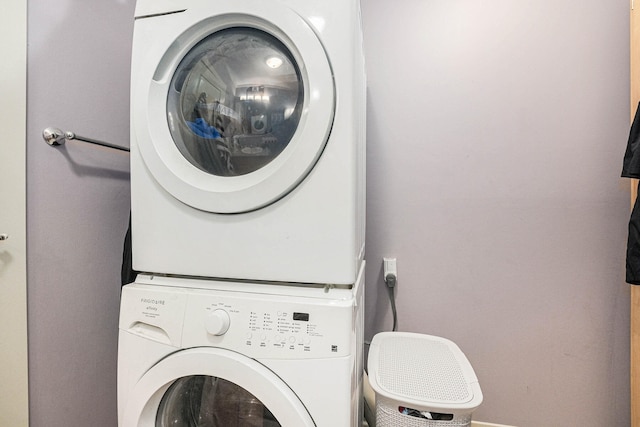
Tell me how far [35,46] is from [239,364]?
1112 mm

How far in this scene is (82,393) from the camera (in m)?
1.04

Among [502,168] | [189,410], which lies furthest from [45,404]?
[502,168]

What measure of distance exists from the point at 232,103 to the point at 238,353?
0.63 m

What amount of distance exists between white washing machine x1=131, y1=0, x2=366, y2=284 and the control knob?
109 mm

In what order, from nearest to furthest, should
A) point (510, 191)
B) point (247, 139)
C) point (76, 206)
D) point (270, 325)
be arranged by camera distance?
point (270, 325) → point (247, 139) → point (76, 206) → point (510, 191)

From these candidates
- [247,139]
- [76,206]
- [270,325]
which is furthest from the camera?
[76,206]

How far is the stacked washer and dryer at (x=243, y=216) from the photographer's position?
69 cm

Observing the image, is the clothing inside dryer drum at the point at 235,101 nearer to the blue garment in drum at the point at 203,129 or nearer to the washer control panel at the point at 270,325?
the blue garment in drum at the point at 203,129

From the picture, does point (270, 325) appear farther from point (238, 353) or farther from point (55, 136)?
point (55, 136)

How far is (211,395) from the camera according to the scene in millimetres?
865

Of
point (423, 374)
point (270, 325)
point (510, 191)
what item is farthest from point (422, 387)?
point (510, 191)

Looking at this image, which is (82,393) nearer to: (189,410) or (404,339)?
(189,410)

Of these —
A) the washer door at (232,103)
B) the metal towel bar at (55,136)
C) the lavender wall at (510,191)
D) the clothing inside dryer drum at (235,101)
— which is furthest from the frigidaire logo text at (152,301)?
the lavender wall at (510,191)

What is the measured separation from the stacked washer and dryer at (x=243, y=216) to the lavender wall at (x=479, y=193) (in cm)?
38
